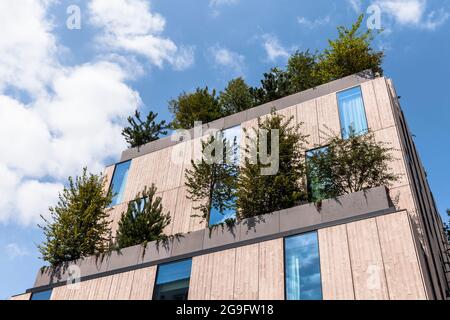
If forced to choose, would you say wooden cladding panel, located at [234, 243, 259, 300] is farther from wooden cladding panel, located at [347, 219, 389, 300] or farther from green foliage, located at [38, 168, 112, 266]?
green foliage, located at [38, 168, 112, 266]

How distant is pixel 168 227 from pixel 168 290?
228 inches

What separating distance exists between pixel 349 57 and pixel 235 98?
9.65 meters

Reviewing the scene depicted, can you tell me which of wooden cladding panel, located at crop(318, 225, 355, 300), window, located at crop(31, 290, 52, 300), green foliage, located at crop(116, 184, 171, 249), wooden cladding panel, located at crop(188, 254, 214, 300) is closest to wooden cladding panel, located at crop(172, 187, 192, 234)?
green foliage, located at crop(116, 184, 171, 249)

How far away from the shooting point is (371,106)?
64.3 feet

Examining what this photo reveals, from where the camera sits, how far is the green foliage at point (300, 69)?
2825 cm

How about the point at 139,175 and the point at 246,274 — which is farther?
the point at 139,175

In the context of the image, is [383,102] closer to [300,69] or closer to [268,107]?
[268,107]

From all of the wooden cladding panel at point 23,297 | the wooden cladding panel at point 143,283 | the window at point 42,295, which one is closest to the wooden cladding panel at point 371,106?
the wooden cladding panel at point 143,283

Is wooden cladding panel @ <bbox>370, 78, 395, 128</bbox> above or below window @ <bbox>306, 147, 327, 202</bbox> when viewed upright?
above

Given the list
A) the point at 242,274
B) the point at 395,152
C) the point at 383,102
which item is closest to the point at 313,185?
the point at 395,152

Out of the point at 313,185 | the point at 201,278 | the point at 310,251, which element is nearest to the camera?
the point at 310,251

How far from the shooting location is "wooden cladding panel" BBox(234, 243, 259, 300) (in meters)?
13.5

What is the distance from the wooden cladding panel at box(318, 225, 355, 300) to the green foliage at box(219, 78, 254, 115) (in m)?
17.4
